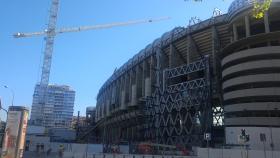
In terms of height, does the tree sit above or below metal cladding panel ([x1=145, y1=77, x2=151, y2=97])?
below

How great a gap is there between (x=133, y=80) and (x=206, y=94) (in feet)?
140

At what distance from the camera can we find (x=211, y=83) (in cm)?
8419

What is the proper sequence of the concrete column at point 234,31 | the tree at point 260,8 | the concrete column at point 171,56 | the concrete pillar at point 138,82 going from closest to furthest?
the tree at point 260,8
the concrete column at point 234,31
the concrete column at point 171,56
the concrete pillar at point 138,82

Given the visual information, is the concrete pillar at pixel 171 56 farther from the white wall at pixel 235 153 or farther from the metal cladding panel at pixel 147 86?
the white wall at pixel 235 153

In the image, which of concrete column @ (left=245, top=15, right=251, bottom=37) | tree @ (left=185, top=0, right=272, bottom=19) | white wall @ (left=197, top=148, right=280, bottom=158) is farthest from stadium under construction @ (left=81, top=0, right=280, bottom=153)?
tree @ (left=185, top=0, right=272, bottom=19)

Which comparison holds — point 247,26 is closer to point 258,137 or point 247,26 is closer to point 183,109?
point 258,137

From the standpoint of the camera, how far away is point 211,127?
269 feet

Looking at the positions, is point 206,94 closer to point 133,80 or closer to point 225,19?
point 225,19

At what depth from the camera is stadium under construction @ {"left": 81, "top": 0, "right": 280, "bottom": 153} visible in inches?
2694

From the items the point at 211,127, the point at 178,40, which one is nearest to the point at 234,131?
the point at 211,127

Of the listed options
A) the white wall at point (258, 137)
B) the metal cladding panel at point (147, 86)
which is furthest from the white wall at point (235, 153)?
the metal cladding panel at point (147, 86)

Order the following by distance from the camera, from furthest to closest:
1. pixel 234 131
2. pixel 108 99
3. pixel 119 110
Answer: pixel 108 99
pixel 119 110
pixel 234 131

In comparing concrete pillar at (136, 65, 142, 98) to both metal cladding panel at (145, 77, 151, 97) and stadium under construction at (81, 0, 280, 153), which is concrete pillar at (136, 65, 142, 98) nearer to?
stadium under construction at (81, 0, 280, 153)

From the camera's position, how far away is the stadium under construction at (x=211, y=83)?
68438mm
